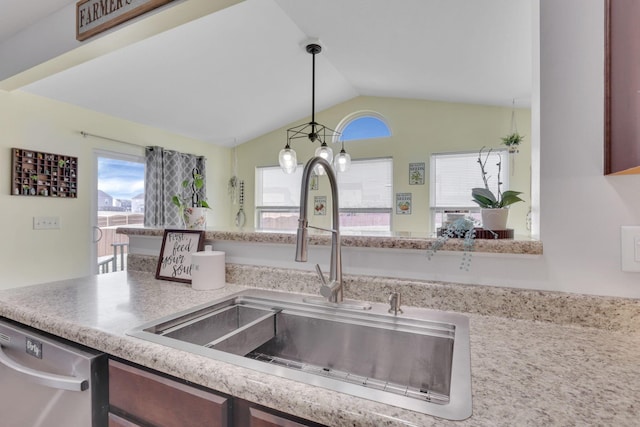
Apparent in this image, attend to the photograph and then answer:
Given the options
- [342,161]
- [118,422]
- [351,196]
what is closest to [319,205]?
[351,196]

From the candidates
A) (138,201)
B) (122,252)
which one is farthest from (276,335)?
(138,201)

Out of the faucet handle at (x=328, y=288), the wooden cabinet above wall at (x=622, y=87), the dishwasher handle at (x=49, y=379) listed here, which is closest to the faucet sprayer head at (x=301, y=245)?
the faucet handle at (x=328, y=288)

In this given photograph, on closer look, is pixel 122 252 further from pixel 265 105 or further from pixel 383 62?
pixel 383 62

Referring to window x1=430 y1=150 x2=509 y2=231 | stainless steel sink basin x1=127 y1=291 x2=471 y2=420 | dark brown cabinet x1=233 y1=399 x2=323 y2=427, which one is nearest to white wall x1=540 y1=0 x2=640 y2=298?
stainless steel sink basin x1=127 y1=291 x2=471 y2=420

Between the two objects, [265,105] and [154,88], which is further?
[265,105]

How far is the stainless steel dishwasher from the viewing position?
764 millimetres

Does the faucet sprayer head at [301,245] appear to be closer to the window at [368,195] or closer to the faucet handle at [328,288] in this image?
the faucet handle at [328,288]

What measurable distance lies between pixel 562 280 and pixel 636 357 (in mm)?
243

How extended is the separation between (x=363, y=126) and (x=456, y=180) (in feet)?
5.22

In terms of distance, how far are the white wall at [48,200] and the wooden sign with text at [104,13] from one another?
1766 mm

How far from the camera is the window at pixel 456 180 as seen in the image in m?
4.24

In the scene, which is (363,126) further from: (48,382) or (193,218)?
(48,382)

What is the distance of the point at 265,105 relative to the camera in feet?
14.2

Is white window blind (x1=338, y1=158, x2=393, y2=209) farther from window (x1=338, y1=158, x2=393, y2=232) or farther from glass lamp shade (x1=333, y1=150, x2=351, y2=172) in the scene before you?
glass lamp shade (x1=333, y1=150, x2=351, y2=172)
